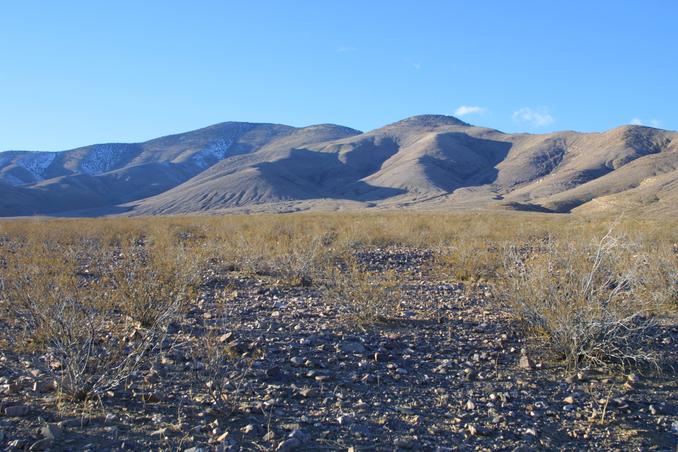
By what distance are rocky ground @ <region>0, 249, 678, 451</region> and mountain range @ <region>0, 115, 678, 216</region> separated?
6981 cm

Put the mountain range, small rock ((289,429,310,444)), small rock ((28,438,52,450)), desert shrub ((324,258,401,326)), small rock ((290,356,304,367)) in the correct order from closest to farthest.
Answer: small rock ((28,438,52,450)), small rock ((289,429,310,444)), small rock ((290,356,304,367)), desert shrub ((324,258,401,326)), the mountain range

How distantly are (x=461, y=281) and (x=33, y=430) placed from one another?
8.65 metres

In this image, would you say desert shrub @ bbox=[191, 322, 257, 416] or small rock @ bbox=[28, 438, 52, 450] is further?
desert shrub @ bbox=[191, 322, 257, 416]

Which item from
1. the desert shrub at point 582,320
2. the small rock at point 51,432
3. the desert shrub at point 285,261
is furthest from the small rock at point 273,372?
the desert shrub at point 285,261

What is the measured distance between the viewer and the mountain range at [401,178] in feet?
325

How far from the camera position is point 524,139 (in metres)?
159

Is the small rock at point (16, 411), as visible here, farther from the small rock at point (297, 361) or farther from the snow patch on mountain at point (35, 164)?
the snow patch on mountain at point (35, 164)

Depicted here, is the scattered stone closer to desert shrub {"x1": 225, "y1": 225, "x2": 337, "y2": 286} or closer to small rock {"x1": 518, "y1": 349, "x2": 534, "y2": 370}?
small rock {"x1": 518, "y1": 349, "x2": 534, "y2": 370}

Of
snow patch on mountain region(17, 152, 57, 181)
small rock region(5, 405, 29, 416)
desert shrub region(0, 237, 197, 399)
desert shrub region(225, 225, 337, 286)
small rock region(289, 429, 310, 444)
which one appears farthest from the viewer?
snow patch on mountain region(17, 152, 57, 181)

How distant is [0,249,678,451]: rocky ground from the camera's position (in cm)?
454

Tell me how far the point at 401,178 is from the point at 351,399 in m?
122

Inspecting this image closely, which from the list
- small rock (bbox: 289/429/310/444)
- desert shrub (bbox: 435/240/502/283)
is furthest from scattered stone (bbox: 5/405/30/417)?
desert shrub (bbox: 435/240/502/283)

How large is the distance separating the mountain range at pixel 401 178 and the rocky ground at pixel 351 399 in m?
69.8

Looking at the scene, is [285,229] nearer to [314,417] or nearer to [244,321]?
[244,321]
